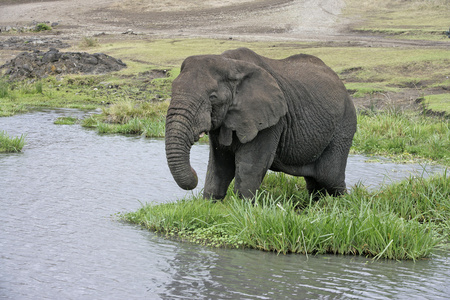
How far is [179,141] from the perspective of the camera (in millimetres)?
6508

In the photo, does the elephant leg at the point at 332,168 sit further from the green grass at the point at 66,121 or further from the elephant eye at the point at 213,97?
the green grass at the point at 66,121

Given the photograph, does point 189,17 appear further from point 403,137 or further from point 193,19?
point 403,137

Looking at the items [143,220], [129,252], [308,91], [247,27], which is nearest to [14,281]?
[129,252]

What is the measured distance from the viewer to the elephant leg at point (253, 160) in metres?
7.43

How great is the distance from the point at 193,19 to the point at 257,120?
51.2 m

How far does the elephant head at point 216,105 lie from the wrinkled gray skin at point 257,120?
0.03 ft

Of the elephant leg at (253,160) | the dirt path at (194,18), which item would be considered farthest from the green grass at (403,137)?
the dirt path at (194,18)

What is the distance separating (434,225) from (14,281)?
478cm

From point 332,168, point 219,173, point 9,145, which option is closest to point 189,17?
point 9,145

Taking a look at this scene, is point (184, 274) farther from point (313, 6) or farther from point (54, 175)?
point (313, 6)

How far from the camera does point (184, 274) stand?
6.05 m

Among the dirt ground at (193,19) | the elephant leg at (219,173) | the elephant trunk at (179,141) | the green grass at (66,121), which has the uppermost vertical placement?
the dirt ground at (193,19)

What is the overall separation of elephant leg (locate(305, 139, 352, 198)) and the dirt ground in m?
26.8

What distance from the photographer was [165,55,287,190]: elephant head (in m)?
6.57
